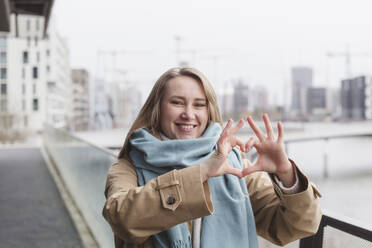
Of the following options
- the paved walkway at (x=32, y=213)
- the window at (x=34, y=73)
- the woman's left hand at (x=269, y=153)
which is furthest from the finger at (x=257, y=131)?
the window at (x=34, y=73)

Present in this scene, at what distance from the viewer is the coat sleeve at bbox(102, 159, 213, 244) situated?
106cm

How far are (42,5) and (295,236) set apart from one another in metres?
9.12

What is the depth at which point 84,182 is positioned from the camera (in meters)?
5.05

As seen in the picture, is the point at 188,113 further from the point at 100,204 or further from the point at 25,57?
the point at 25,57

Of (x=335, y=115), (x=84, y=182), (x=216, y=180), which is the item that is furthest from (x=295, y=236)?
(x=335, y=115)

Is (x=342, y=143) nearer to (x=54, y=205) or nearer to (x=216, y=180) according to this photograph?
(x=54, y=205)

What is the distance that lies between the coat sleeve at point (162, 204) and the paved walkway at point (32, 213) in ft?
11.7

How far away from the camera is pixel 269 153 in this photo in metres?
1.11

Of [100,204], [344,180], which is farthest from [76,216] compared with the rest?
[344,180]

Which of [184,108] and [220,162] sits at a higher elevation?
[184,108]

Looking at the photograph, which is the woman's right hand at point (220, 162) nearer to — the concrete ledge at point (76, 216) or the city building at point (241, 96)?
the concrete ledge at point (76, 216)

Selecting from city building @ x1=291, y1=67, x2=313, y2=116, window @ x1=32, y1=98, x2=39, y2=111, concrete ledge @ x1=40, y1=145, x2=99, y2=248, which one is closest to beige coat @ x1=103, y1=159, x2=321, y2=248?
concrete ledge @ x1=40, y1=145, x2=99, y2=248

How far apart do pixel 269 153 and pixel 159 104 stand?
410mm

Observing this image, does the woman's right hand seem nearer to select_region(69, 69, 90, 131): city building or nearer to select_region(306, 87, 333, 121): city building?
select_region(306, 87, 333, 121): city building
